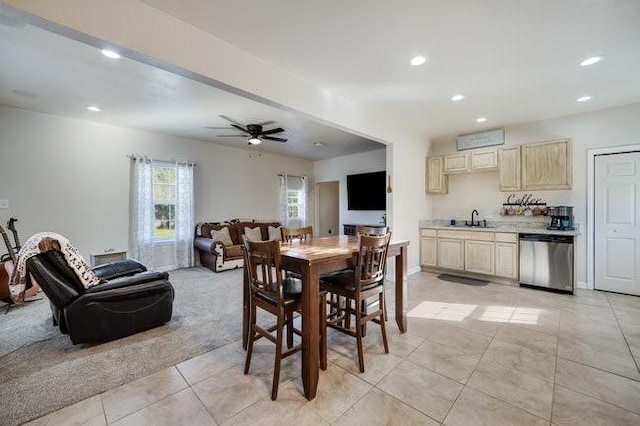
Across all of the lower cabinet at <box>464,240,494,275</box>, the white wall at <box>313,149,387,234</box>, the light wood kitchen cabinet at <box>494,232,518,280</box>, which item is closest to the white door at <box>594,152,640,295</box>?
the light wood kitchen cabinet at <box>494,232,518,280</box>

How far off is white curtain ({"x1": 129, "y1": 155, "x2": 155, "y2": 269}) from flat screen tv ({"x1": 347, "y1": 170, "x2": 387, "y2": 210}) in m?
4.48

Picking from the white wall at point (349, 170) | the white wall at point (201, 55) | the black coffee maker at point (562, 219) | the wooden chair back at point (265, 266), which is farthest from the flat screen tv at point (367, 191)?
the wooden chair back at point (265, 266)

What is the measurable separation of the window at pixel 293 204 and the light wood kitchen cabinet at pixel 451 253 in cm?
400

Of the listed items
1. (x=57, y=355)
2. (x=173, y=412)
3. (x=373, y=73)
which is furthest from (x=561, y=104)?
(x=57, y=355)

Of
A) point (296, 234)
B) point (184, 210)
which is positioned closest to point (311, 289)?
point (296, 234)

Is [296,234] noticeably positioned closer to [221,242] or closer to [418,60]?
[418,60]

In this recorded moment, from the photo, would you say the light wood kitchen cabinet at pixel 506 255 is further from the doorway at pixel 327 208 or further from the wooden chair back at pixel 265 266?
the doorway at pixel 327 208

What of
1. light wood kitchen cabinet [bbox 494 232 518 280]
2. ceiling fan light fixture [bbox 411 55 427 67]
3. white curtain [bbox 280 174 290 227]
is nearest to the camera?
ceiling fan light fixture [bbox 411 55 427 67]

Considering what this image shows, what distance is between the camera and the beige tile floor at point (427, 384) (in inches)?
67.1

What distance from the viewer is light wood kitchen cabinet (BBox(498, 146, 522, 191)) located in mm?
4491

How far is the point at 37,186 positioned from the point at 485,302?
680 centimetres

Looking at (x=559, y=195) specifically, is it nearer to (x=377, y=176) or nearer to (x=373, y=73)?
(x=377, y=176)

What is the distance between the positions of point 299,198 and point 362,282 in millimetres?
5806

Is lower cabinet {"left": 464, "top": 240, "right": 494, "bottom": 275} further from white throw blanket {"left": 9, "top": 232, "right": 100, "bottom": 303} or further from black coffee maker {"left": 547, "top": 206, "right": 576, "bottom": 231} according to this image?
white throw blanket {"left": 9, "top": 232, "right": 100, "bottom": 303}
